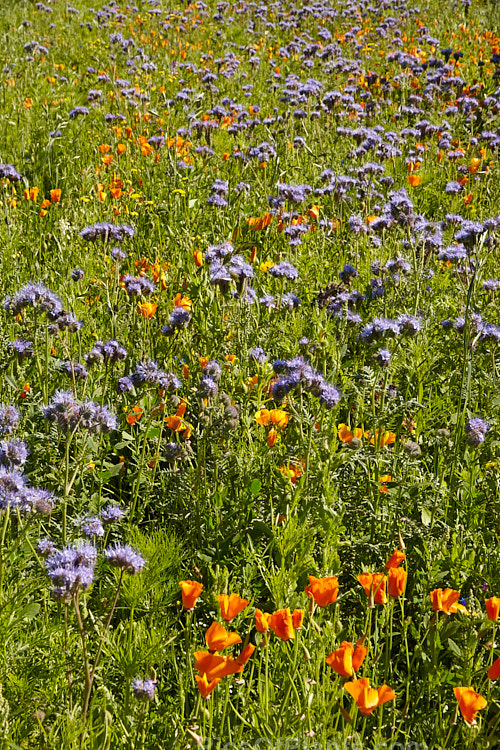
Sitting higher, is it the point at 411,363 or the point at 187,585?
the point at 187,585

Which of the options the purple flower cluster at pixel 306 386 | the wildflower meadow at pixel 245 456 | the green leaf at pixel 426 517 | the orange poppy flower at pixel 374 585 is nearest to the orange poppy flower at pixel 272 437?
the wildflower meadow at pixel 245 456

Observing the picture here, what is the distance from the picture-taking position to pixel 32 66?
8.55m

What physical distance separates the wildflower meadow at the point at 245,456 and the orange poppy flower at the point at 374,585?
0.18 ft

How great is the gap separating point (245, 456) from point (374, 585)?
3.34 ft

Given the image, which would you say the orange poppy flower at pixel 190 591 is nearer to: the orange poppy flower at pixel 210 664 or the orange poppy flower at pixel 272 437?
the orange poppy flower at pixel 210 664

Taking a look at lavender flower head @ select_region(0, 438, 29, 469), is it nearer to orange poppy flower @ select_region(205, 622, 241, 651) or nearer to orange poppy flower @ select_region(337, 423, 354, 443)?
orange poppy flower @ select_region(205, 622, 241, 651)

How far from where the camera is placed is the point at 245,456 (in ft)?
9.16

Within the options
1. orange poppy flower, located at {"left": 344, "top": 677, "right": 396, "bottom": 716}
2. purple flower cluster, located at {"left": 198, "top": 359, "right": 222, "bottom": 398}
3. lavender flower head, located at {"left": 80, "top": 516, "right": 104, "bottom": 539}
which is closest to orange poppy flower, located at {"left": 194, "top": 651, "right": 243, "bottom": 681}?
orange poppy flower, located at {"left": 344, "top": 677, "right": 396, "bottom": 716}

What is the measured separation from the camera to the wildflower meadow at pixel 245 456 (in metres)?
1.77

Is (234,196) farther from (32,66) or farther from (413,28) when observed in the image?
(413,28)

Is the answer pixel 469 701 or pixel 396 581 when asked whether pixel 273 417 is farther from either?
pixel 469 701

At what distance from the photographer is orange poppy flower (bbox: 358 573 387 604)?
1745 mm

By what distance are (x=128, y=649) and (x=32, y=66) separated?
832 centimetres

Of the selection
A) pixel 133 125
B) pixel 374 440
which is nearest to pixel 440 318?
pixel 374 440
